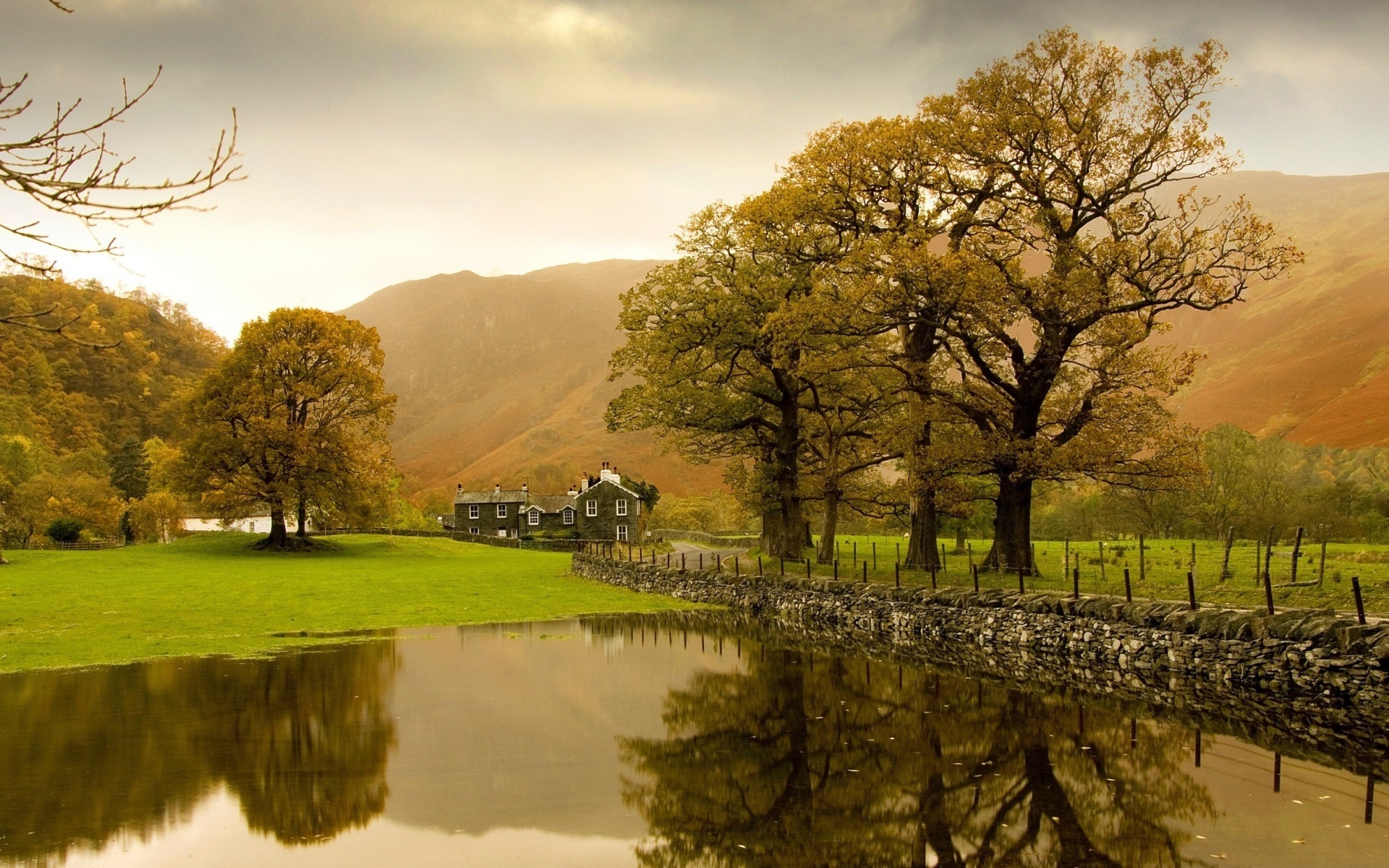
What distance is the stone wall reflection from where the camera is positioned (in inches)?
449

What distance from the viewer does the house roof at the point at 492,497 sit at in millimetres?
107375

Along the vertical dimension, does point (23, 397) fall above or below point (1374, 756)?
above

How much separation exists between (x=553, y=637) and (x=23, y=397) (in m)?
115

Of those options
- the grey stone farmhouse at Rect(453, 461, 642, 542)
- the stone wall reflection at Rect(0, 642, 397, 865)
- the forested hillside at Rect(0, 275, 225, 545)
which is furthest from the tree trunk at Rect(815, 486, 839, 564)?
the grey stone farmhouse at Rect(453, 461, 642, 542)

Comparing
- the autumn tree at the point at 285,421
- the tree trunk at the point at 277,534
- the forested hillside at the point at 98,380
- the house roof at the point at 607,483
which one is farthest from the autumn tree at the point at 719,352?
the forested hillside at the point at 98,380

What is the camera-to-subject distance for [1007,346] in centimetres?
3170

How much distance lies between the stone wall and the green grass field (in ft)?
5.76

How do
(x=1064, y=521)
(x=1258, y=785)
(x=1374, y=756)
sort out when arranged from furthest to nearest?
(x=1064, y=521), (x=1374, y=756), (x=1258, y=785)

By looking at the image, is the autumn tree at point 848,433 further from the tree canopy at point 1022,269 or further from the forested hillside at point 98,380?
the forested hillside at point 98,380

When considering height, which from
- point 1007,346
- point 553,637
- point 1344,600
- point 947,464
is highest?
point 1007,346

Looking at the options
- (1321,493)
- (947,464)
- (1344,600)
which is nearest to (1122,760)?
(1344,600)

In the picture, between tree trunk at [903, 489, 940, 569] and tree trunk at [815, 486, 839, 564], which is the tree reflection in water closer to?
tree trunk at [903, 489, 940, 569]

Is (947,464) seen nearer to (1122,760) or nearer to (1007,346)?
(1007,346)

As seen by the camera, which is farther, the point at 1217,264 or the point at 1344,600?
the point at 1217,264
